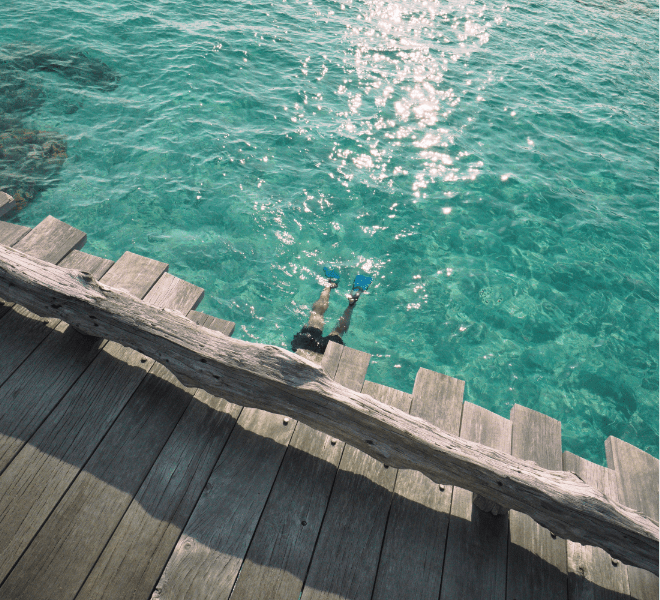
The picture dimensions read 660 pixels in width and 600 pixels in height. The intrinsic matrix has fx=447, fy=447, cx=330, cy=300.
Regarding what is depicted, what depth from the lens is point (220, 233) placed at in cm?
751

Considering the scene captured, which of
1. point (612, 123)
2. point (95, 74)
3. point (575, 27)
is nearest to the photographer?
point (95, 74)

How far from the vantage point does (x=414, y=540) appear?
2.59 meters

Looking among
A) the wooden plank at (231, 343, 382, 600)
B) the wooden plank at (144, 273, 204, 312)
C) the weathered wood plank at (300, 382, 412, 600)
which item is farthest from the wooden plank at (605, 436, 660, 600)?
the wooden plank at (144, 273, 204, 312)

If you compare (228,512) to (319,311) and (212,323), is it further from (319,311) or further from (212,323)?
(319,311)

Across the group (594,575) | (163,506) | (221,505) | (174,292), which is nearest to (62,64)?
(174,292)

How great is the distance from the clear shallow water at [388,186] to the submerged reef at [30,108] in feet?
0.38

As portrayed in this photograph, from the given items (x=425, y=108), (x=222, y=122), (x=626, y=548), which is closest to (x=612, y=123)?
(x=425, y=108)

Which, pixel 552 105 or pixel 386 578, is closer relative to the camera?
pixel 386 578

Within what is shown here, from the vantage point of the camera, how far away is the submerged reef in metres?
7.83

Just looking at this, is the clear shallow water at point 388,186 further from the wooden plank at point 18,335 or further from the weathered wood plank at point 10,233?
the wooden plank at point 18,335

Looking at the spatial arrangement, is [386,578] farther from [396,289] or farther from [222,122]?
[222,122]

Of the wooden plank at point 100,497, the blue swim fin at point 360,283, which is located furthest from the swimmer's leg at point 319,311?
the wooden plank at point 100,497

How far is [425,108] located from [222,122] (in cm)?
459

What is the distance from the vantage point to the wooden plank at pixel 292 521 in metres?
2.35
